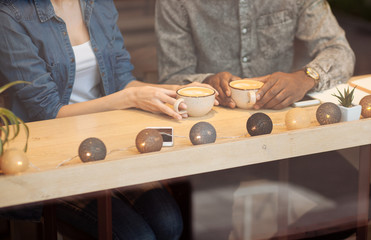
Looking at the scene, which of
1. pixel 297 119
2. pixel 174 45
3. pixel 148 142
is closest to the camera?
pixel 148 142

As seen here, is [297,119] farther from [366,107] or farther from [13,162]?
[13,162]

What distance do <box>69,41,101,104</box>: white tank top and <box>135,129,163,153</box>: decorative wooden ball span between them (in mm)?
300

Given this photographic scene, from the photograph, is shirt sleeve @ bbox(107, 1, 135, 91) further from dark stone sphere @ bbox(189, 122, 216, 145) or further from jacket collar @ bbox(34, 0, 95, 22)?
dark stone sphere @ bbox(189, 122, 216, 145)

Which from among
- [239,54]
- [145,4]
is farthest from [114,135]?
[239,54]

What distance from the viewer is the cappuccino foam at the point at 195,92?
45.2 inches

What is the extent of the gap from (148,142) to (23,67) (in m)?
0.34

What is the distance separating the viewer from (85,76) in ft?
4.00

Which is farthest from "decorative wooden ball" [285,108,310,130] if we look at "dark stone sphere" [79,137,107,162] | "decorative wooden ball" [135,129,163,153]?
"dark stone sphere" [79,137,107,162]

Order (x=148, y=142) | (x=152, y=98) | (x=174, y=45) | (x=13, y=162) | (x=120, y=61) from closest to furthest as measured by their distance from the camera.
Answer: (x=13, y=162) → (x=148, y=142) → (x=152, y=98) → (x=120, y=61) → (x=174, y=45)

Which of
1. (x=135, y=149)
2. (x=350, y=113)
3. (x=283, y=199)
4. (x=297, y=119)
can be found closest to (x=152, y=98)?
(x=135, y=149)

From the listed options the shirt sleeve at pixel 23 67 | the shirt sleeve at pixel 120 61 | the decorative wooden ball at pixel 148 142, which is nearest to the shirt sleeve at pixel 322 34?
the shirt sleeve at pixel 120 61

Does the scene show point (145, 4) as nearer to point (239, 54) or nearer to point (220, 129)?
point (239, 54)

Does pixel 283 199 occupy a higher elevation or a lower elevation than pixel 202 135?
lower

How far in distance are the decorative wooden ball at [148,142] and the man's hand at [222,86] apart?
0.27 m
